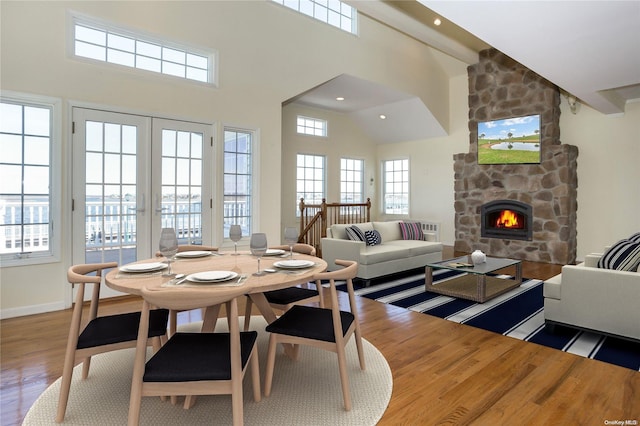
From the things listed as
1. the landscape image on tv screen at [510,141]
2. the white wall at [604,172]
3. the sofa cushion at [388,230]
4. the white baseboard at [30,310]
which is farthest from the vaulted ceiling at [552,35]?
the white baseboard at [30,310]

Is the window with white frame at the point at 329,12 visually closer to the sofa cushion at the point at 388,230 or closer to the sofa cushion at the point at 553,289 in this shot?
the sofa cushion at the point at 388,230

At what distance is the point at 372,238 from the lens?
18.6 feet

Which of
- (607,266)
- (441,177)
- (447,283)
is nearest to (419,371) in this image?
(607,266)

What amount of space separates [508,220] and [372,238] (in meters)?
3.36

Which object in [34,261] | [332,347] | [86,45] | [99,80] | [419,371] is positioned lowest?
[419,371]

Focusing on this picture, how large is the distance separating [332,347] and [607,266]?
2574mm

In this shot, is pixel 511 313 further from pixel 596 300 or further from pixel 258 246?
pixel 258 246

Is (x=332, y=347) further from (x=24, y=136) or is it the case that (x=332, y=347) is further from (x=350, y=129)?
(x=350, y=129)

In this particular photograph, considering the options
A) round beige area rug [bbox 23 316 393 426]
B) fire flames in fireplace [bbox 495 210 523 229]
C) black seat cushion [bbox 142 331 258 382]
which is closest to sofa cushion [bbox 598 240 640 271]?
round beige area rug [bbox 23 316 393 426]

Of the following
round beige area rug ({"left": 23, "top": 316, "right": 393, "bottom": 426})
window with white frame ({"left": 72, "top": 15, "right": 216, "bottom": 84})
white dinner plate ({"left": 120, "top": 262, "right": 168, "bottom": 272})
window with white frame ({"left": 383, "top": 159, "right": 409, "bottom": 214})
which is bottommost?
round beige area rug ({"left": 23, "top": 316, "right": 393, "bottom": 426})

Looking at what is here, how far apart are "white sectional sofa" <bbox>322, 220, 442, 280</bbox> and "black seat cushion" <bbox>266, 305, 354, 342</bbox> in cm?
256

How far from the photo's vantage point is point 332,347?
6.91 ft

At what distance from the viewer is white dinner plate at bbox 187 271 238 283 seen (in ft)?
6.59

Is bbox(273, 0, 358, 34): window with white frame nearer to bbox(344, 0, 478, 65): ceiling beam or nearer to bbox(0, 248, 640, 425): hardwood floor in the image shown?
bbox(344, 0, 478, 65): ceiling beam
